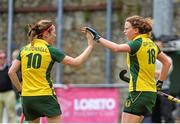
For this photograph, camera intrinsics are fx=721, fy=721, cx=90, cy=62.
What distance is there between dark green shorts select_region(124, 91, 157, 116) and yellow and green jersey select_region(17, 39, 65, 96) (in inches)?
37.2

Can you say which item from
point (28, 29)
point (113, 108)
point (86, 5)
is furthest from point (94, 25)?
point (28, 29)

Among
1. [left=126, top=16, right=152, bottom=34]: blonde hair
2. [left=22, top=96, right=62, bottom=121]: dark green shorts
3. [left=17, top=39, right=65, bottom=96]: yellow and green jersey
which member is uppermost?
[left=126, top=16, right=152, bottom=34]: blonde hair

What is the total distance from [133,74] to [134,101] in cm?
32

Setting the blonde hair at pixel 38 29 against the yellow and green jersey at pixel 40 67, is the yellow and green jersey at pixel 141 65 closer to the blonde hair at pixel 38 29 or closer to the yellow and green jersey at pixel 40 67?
the yellow and green jersey at pixel 40 67

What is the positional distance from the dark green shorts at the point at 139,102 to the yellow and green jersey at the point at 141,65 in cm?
6

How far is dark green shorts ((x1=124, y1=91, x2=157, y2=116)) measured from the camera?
8.62 metres

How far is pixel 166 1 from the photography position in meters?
14.1

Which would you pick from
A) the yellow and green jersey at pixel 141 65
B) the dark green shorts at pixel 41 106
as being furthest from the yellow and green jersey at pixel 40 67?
the yellow and green jersey at pixel 141 65

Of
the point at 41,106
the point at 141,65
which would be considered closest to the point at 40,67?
the point at 41,106

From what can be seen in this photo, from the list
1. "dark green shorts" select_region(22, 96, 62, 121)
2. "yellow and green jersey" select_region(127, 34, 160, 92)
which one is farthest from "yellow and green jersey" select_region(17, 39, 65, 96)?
"yellow and green jersey" select_region(127, 34, 160, 92)

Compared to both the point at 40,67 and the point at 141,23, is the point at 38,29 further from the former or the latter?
the point at 141,23

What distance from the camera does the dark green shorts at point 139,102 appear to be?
339 inches

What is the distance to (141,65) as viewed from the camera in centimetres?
862

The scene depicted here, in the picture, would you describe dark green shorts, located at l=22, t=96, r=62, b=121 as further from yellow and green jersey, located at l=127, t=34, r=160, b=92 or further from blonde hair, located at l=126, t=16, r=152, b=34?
blonde hair, located at l=126, t=16, r=152, b=34
